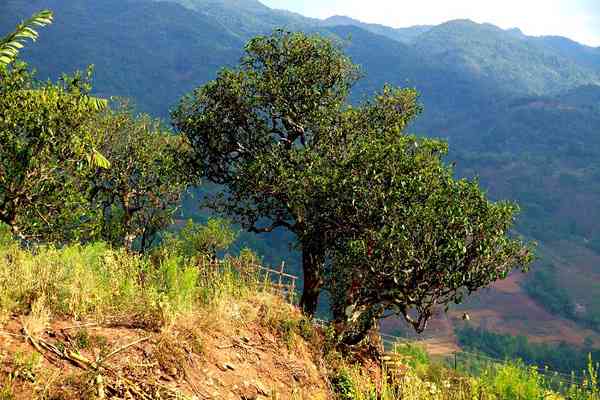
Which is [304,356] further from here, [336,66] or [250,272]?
[336,66]

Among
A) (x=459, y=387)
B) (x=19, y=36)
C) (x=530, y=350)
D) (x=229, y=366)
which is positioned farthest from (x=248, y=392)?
(x=530, y=350)

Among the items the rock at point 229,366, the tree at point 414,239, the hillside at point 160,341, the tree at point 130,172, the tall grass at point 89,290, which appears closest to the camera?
the hillside at point 160,341

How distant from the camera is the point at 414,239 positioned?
1462 centimetres

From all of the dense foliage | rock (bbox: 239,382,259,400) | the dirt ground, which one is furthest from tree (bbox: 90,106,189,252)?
the dense foliage

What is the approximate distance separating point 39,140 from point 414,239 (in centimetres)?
1389

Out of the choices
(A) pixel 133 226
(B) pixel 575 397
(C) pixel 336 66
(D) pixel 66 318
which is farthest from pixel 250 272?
(A) pixel 133 226

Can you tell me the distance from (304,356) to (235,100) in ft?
46.6

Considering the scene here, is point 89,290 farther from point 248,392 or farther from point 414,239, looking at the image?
point 414,239

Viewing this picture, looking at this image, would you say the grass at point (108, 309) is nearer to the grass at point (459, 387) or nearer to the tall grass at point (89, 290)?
the tall grass at point (89, 290)

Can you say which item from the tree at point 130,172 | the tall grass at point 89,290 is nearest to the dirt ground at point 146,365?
the tall grass at point 89,290

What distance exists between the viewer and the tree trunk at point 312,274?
64.4ft

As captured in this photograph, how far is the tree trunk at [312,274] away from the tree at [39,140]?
8.32m

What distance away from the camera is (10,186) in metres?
18.8

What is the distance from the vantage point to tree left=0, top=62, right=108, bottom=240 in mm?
18250
